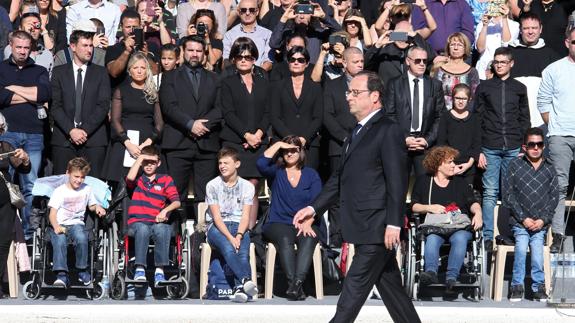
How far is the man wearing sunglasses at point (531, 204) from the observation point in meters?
12.9

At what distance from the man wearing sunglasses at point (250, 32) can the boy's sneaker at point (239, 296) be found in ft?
11.1

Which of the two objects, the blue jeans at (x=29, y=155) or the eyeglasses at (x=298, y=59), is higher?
the eyeglasses at (x=298, y=59)

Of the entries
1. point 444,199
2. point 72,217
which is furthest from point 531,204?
point 72,217

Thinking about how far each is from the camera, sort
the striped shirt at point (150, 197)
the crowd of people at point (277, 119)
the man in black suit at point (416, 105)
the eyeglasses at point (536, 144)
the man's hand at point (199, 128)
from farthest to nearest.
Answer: the man in black suit at point (416, 105) < the man's hand at point (199, 128) < the eyeglasses at point (536, 144) < the crowd of people at point (277, 119) < the striped shirt at point (150, 197)

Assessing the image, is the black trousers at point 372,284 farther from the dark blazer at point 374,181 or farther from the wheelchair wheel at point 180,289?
the wheelchair wheel at point 180,289

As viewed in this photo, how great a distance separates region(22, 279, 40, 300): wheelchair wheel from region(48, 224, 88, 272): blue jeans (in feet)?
0.94

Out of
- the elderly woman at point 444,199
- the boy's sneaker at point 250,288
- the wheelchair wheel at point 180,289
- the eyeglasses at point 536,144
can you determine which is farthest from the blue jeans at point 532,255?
the wheelchair wheel at point 180,289

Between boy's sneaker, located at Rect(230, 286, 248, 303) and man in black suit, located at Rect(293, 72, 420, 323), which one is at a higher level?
man in black suit, located at Rect(293, 72, 420, 323)

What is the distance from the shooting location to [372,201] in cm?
901

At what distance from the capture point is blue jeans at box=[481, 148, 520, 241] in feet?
45.0

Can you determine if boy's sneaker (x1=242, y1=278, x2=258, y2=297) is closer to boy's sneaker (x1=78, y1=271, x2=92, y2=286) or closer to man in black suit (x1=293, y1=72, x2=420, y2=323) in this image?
boy's sneaker (x1=78, y1=271, x2=92, y2=286)

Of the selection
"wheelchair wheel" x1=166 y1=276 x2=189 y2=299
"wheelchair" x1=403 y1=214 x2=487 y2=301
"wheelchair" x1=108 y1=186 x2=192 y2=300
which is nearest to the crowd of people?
"wheelchair" x1=403 y1=214 x2=487 y2=301

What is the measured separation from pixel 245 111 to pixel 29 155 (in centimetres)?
228

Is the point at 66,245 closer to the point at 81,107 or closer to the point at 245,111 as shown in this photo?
the point at 81,107
